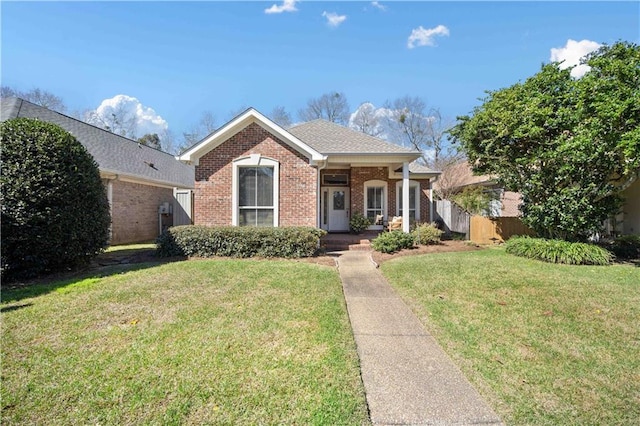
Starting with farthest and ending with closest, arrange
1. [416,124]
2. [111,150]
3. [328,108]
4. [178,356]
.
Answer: [328,108]
[416,124]
[111,150]
[178,356]

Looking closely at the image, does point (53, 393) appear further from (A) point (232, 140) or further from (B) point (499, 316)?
(A) point (232, 140)

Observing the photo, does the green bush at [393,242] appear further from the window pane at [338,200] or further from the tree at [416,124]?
the tree at [416,124]

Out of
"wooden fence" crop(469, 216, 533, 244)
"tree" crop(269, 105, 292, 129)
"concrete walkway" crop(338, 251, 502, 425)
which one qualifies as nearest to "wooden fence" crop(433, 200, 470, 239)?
"wooden fence" crop(469, 216, 533, 244)

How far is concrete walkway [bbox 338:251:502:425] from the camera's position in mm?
2773

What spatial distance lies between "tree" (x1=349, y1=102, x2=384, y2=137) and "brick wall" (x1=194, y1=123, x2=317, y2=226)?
28173 mm

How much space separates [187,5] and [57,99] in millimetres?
28179

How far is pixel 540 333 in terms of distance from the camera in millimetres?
4551

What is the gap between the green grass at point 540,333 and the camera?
298 cm

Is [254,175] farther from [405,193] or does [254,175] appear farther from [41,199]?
[41,199]

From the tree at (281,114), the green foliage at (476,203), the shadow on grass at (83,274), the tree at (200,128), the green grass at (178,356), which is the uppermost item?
the tree at (281,114)

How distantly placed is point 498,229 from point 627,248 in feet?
14.6

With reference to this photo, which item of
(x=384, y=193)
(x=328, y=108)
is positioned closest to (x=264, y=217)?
(x=384, y=193)

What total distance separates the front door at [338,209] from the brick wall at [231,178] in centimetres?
447

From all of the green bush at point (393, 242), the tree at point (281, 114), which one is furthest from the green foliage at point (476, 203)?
the tree at point (281, 114)
